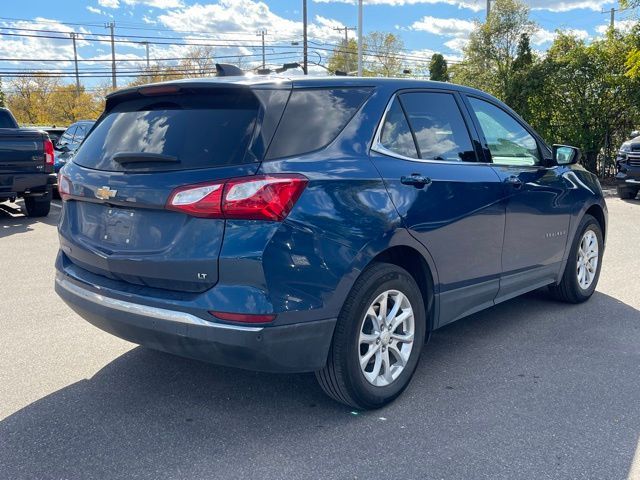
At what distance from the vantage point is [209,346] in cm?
281

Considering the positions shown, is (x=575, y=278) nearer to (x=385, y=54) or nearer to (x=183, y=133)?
(x=183, y=133)

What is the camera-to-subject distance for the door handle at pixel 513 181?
422 cm

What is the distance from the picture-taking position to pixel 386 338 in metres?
3.33

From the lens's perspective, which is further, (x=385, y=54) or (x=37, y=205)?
(x=385, y=54)

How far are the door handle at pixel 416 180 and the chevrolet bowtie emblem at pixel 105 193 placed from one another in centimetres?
153

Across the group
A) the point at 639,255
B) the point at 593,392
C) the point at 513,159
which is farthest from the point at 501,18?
the point at 593,392

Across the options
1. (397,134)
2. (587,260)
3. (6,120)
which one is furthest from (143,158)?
(6,120)

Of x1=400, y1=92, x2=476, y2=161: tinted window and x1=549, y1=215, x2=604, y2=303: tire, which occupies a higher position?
x1=400, y1=92, x2=476, y2=161: tinted window

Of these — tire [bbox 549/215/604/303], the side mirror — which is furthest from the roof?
tire [bbox 549/215/604/303]

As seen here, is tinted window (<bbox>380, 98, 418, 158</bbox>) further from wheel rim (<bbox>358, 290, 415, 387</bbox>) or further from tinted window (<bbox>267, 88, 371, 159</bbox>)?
wheel rim (<bbox>358, 290, 415, 387</bbox>)

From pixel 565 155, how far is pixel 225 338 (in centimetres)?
343

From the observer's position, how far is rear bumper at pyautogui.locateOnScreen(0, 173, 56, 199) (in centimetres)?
988

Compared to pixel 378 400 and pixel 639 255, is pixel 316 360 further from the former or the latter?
pixel 639 255

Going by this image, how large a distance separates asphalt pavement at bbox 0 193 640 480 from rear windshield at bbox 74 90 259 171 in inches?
53.3
